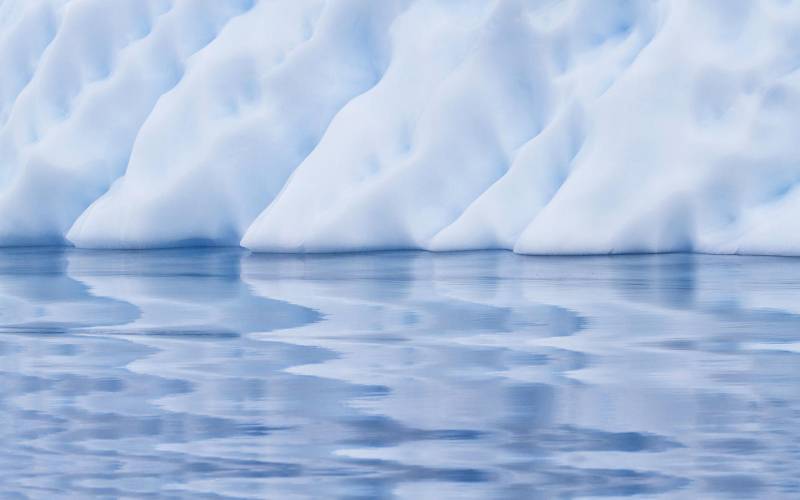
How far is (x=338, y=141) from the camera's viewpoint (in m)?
10.0

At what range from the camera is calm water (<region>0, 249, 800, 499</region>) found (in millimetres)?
3252

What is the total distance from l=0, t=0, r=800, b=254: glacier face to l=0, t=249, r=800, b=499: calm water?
1055 mm

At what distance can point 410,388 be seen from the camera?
14.3 feet

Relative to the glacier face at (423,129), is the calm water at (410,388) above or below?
below

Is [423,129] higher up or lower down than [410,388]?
higher up

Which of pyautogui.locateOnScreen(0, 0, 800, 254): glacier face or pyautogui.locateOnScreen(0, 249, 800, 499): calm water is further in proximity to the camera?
pyautogui.locateOnScreen(0, 0, 800, 254): glacier face

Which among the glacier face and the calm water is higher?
the glacier face

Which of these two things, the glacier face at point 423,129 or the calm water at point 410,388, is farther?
the glacier face at point 423,129

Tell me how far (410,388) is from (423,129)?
5.49 metres

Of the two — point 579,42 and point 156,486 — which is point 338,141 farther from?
point 156,486

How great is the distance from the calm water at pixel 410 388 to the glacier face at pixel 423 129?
1055mm

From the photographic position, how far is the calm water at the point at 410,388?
3252 mm

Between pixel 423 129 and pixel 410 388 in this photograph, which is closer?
pixel 410 388

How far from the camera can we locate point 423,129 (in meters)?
9.77
